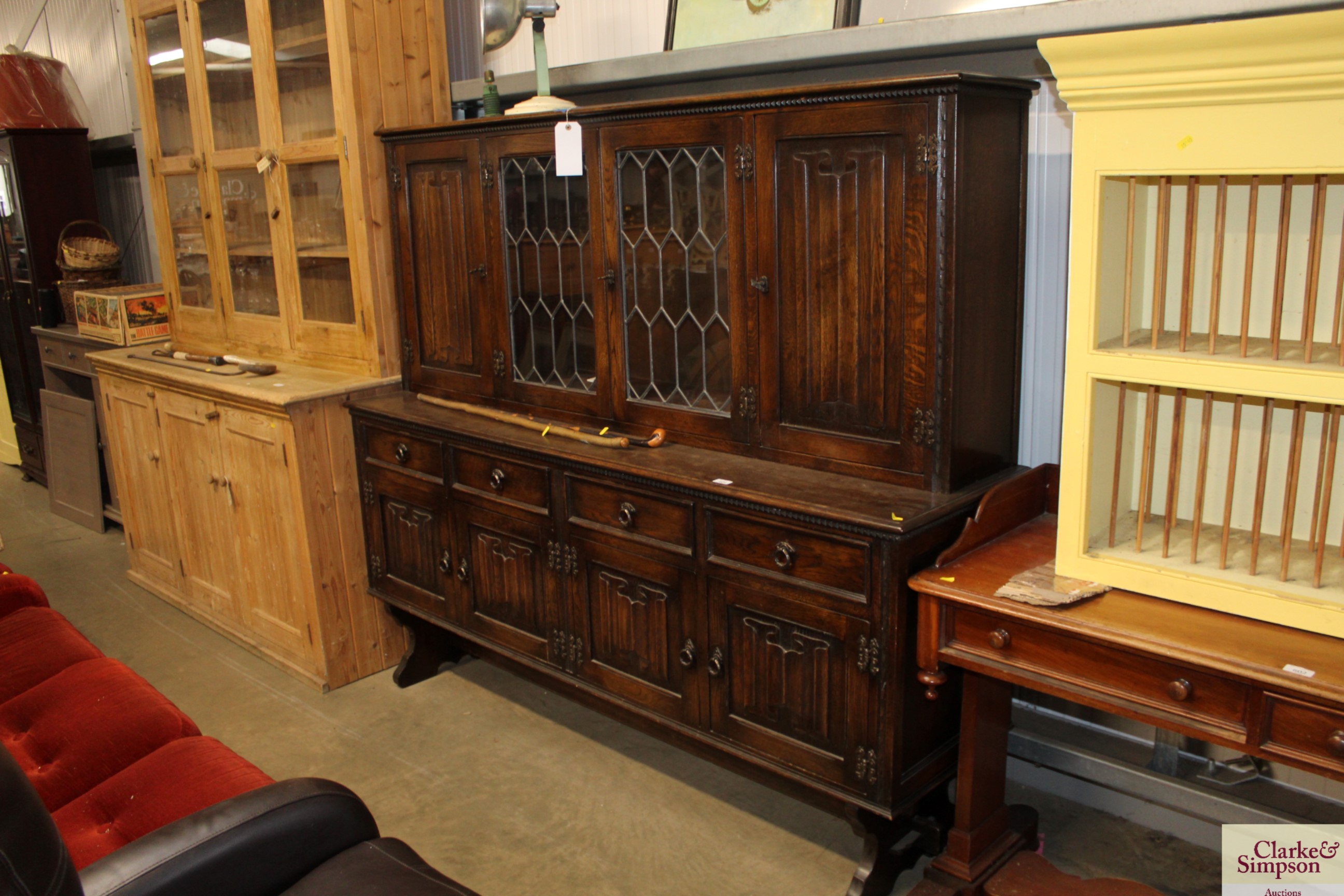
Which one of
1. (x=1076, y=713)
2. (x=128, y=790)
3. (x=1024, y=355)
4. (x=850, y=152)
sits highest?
(x=850, y=152)

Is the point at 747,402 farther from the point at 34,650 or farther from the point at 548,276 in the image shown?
the point at 34,650

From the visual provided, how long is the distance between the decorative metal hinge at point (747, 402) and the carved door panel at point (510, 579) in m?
0.64

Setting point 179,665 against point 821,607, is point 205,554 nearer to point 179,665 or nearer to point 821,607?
point 179,665

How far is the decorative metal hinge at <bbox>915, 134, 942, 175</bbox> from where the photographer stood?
6.50 feet

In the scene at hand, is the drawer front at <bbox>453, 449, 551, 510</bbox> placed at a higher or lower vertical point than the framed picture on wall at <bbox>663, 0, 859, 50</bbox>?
lower

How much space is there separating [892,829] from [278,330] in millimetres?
2756

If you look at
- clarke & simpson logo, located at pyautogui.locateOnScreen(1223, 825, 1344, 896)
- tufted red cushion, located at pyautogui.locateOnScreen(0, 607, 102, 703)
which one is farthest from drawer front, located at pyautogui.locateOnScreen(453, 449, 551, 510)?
clarke & simpson logo, located at pyautogui.locateOnScreen(1223, 825, 1344, 896)

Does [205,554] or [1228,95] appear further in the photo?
[205,554]

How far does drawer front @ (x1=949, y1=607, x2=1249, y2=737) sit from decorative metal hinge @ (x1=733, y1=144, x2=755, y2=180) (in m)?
1.05

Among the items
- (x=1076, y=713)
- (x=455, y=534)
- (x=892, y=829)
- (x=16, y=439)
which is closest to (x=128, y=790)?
(x=455, y=534)

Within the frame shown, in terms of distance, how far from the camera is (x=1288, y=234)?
6.08ft

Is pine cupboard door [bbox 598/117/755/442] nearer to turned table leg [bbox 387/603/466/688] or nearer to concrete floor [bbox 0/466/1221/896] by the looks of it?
concrete floor [bbox 0/466/1221/896]

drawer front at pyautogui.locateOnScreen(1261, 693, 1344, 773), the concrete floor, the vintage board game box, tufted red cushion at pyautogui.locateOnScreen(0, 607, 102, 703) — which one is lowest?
the concrete floor

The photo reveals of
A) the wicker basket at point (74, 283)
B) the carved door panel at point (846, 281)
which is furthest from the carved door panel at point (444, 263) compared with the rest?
the wicker basket at point (74, 283)
